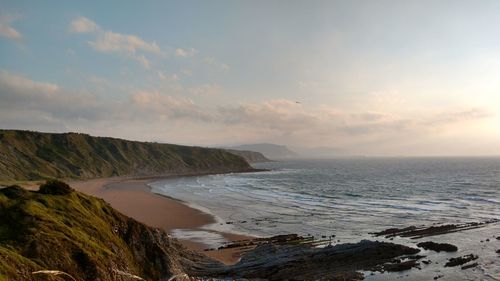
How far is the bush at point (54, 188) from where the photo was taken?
20.6 metres

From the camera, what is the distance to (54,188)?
20.8 metres

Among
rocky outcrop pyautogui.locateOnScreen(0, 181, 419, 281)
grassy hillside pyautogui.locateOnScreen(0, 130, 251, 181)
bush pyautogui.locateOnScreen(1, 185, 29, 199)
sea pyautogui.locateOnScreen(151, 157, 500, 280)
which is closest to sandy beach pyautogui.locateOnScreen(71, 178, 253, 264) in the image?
sea pyautogui.locateOnScreen(151, 157, 500, 280)

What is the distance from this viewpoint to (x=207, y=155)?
19025 centimetres

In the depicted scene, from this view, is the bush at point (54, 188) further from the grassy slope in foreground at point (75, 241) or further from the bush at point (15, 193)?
the bush at point (15, 193)

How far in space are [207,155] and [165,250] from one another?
16888cm

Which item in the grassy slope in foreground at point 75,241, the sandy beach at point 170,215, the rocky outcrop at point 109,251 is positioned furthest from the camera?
the sandy beach at point 170,215

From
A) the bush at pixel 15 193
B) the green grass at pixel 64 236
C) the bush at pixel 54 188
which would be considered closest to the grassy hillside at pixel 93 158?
the bush at pixel 54 188

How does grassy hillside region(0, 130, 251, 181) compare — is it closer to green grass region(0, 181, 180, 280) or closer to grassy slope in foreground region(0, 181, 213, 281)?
grassy slope in foreground region(0, 181, 213, 281)

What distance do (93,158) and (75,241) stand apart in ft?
415

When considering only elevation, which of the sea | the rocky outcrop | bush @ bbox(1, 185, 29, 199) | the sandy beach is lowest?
the sandy beach

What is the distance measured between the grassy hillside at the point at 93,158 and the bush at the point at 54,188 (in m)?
76.9

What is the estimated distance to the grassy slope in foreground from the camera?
14.3 meters

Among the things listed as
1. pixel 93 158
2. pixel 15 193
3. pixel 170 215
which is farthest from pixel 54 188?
pixel 93 158

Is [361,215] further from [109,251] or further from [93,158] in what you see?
[93,158]
